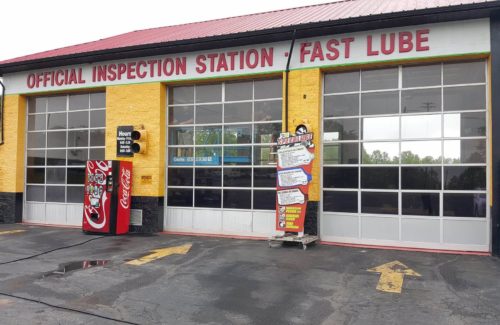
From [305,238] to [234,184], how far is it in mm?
2871

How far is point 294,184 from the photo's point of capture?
10016 mm

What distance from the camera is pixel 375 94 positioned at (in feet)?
34.7

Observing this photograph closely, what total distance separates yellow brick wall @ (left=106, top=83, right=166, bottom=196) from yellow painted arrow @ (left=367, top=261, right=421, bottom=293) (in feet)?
22.8

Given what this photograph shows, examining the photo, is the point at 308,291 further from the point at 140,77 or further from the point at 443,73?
the point at 140,77

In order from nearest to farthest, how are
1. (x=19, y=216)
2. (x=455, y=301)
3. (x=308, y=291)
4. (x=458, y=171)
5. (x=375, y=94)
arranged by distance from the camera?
(x=455, y=301) → (x=308, y=291) → (x=458, y=171) → (x=375, y=94) → (x=19, y=216)

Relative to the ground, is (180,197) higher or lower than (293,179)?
lower

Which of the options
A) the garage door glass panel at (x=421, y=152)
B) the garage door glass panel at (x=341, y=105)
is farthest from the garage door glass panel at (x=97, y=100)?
the garage door glass panel at (x=421, y=152)

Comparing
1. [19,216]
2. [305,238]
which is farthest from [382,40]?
[19,216]

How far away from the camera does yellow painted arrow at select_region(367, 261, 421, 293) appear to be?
676 cm

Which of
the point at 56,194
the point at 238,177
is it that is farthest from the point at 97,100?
the point at 238,177

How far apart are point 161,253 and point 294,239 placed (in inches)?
Answer: 123

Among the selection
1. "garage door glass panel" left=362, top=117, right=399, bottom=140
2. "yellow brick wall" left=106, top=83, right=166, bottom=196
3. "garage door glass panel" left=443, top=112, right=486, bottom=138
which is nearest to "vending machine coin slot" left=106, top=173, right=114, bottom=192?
"yellow brick wall" left=106, top=83, right=166, bottom=196

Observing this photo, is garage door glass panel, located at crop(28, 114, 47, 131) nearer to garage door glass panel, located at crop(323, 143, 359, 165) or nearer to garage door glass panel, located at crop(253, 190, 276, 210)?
garage door glass panel, located at crop(253, 190, 276, 210)

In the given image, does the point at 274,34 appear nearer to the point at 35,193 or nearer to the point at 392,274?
the point at 392,274
